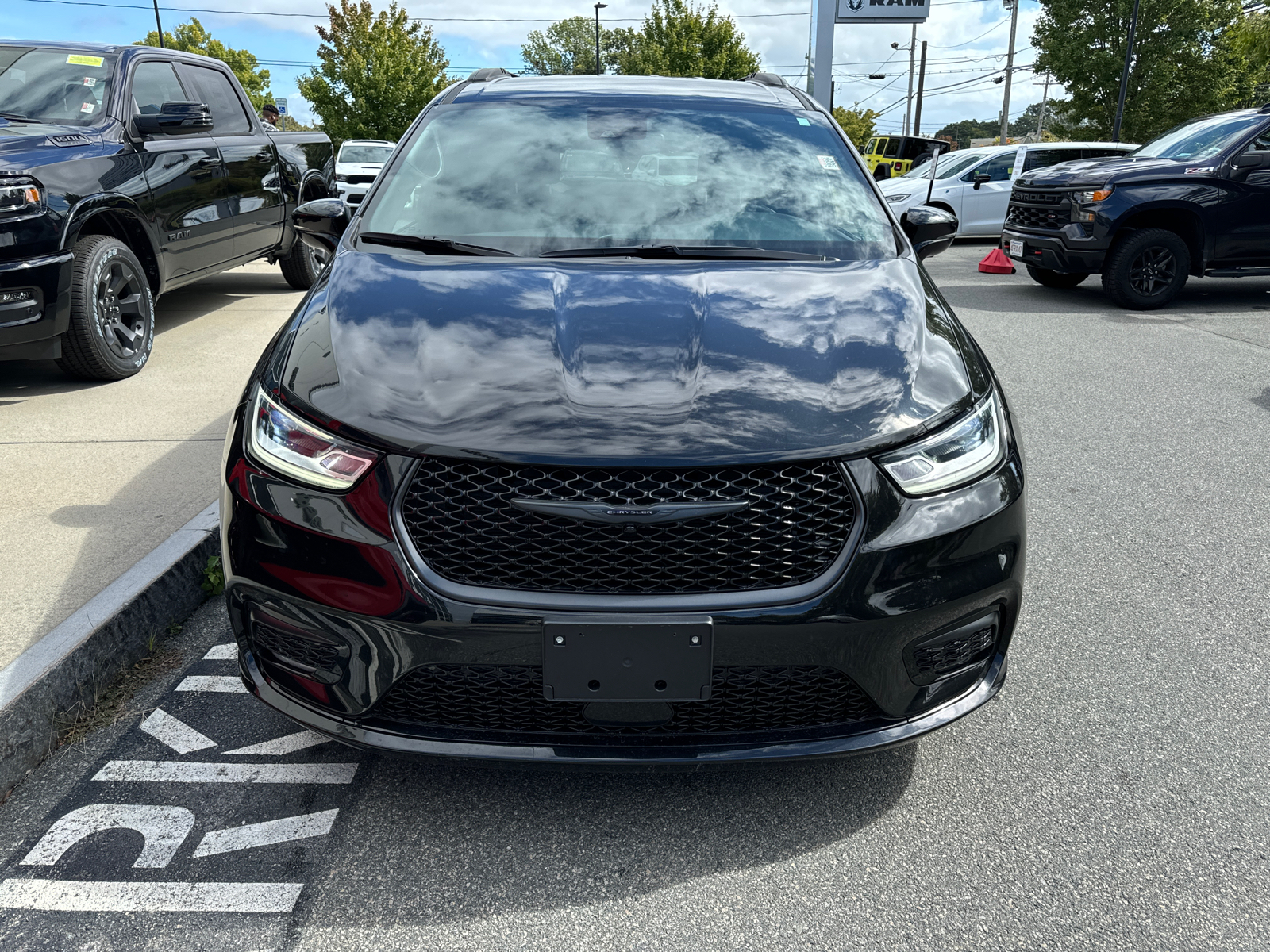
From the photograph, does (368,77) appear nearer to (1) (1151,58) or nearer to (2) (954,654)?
(1) (1151,58)

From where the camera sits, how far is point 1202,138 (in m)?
9.90

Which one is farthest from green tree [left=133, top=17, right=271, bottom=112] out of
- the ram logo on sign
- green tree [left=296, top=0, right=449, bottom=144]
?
the ram logo on sign

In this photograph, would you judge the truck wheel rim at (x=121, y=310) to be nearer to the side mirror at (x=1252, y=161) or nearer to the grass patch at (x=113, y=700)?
the grass patch at (x=113, y=700)

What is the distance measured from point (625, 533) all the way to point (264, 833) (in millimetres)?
1121

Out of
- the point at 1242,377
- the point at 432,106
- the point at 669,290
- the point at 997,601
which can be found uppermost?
the point at 432,106

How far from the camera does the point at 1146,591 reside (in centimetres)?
360

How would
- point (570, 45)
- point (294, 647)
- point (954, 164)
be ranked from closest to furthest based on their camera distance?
point (294, 647) → point (954, 164) → point (570, 45)

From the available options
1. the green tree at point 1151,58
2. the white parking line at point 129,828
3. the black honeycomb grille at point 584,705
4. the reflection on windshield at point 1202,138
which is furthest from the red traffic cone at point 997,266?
the green tree at point 1151,58

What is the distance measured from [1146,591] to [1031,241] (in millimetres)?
7471

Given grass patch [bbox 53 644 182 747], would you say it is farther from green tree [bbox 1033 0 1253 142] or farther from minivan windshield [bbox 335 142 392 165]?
green tree [bbox 1033 0 1253 142]

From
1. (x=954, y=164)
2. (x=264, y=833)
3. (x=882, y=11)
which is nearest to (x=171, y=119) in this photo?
(x=264, y=833)

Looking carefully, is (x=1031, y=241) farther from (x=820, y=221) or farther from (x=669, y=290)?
(x=669, y=290)

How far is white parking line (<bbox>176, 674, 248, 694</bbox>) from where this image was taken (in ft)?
9.70

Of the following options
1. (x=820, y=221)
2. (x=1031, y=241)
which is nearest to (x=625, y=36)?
(x=1031, y=241)
